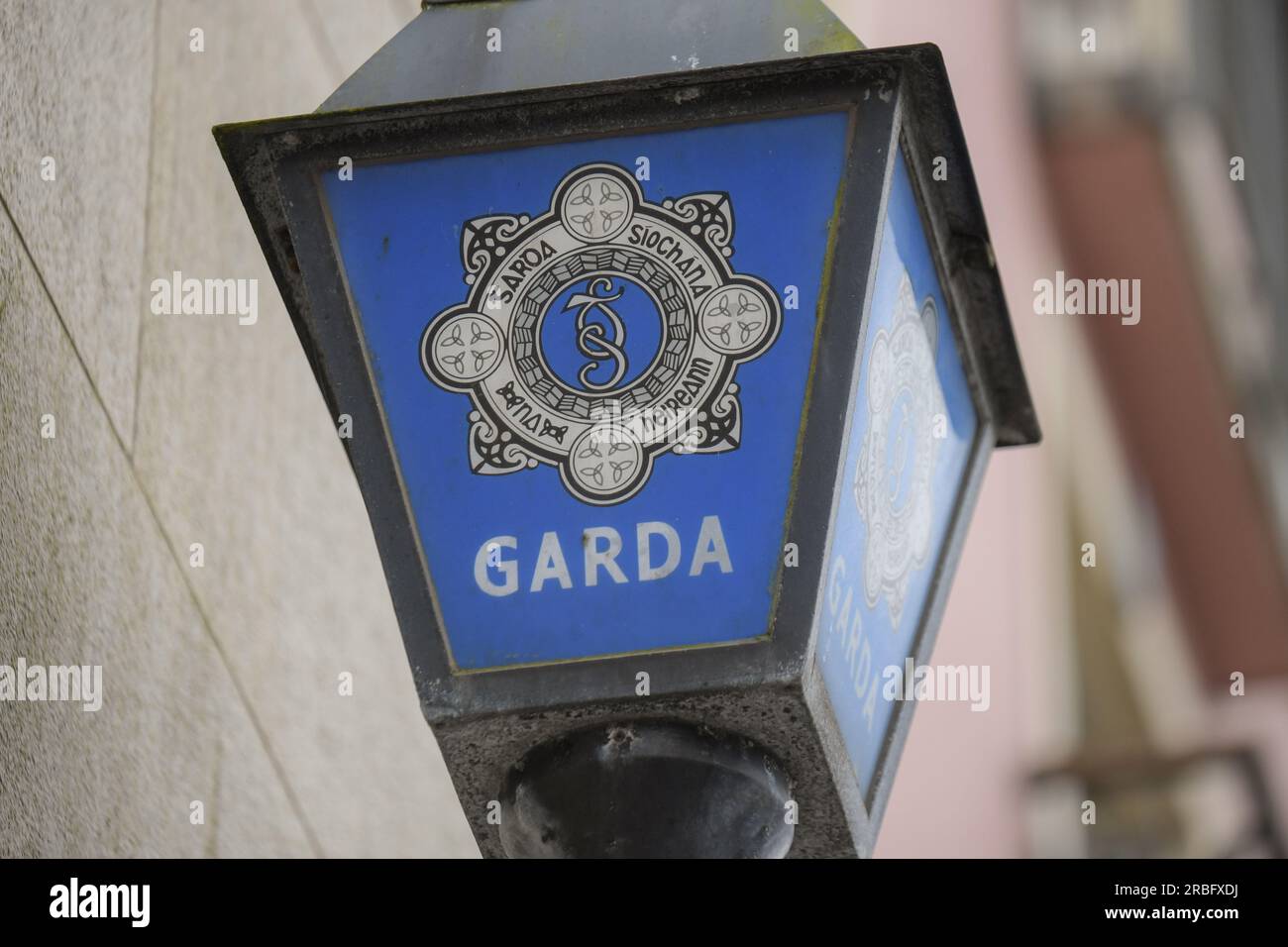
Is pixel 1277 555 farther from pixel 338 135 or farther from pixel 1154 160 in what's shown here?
pixel 338 135

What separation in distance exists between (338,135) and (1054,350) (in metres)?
4.74

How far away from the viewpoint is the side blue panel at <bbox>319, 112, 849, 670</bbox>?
1.81m

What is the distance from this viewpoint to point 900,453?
2023 millimetres

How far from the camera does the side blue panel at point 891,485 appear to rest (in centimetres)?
188

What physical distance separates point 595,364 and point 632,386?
4 centimetres
